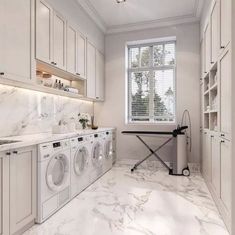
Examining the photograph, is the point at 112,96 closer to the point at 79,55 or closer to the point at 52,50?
the point at 79,55

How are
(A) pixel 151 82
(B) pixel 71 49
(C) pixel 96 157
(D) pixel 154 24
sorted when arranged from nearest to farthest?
(B) pixel 71 49
(C) pixel 96 157
(D) pixel 154 24
(A) pixel 151 82

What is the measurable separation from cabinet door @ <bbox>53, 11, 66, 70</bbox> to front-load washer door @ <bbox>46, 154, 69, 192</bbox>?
4.46 ft

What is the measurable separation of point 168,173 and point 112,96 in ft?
7.00

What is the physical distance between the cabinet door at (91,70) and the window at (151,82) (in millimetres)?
1035

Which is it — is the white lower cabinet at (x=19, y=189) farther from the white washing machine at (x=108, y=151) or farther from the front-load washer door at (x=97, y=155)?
the white washing machine at (x=108, y=151)

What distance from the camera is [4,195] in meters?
1.75

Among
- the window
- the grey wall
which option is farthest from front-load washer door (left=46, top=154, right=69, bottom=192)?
the window

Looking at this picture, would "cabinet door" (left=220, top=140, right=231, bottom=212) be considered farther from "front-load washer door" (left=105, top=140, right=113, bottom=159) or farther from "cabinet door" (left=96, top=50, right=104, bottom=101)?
"cabinet door" (left=96, top=50, right=104, bottom=101)

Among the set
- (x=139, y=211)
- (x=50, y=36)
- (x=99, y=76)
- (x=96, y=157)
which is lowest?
(x=139, y=211)

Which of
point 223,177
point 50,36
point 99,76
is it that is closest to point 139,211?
point 223,177

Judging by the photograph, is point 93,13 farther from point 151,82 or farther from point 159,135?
point 159,135

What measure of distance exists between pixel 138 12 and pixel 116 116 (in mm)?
2255

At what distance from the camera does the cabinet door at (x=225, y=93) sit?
6.47ft

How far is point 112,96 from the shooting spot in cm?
493
